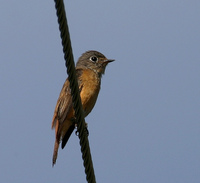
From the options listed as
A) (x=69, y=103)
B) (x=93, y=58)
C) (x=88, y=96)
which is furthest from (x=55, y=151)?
(x=93, y=58)

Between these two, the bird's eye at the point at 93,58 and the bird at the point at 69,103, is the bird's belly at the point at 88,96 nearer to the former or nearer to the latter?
the bird at the point at 69,103

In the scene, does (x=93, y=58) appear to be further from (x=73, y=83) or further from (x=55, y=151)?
(x=73, y=83)

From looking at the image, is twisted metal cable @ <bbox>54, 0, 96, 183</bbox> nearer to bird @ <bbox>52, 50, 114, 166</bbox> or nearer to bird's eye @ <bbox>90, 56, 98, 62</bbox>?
bird @ <bbox>52, 50, 114, 166</bbox>

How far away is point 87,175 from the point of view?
5.16 m

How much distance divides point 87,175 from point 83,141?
1.31 ft

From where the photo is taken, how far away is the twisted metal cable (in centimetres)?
420

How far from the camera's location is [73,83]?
4.67 m

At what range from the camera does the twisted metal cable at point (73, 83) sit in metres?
4.20

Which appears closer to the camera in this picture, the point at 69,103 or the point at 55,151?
the point at 55,151

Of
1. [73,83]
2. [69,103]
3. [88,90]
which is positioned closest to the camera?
[73,83]

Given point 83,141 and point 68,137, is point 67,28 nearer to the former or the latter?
point 83,141

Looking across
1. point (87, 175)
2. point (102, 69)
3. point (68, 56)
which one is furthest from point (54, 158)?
point (68, 56)

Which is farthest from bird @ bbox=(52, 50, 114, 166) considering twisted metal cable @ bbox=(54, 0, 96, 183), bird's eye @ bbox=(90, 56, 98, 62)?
→ twisted metal cable @ bbox=(54, 0, 96, 183)

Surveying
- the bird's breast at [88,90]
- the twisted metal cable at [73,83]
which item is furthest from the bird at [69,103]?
the twisted metal cable at [73,83]
